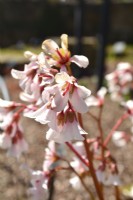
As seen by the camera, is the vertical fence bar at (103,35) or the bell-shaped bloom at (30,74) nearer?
the bell-shaped bloom at (30,74)

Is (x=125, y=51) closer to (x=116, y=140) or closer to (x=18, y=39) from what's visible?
(x=18, y=39)

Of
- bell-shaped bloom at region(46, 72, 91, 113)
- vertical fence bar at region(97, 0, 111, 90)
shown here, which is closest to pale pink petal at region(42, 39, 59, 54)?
bell-shaped bloom at region(46, 72, 91, 113)

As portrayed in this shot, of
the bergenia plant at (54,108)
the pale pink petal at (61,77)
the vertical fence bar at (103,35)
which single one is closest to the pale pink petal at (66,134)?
the bergenia plant at (54,108)

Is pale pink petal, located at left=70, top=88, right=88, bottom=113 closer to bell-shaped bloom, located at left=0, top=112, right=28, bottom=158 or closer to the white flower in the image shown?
the white flower

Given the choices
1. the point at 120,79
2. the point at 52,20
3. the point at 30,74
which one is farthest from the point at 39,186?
the point at 52,20

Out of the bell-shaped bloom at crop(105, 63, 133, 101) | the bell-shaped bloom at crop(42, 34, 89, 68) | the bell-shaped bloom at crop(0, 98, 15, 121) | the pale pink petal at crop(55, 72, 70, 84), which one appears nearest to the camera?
the pale pink petal at crop(55, 72, 70, 84)

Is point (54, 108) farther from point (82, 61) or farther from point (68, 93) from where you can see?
point (82, 61)

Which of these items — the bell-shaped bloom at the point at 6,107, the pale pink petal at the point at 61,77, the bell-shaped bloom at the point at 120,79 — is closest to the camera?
the pale pink petal at the point at 61,77

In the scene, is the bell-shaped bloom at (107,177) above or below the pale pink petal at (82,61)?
below

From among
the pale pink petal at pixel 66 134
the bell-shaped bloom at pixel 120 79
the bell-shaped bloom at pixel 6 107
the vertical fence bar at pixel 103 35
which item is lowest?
the vertical fence bar at pixel 103 35

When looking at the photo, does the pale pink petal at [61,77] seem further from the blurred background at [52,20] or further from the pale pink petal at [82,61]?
the blurred background at [52,20]

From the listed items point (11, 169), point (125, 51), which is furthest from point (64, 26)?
point (11, 169)
